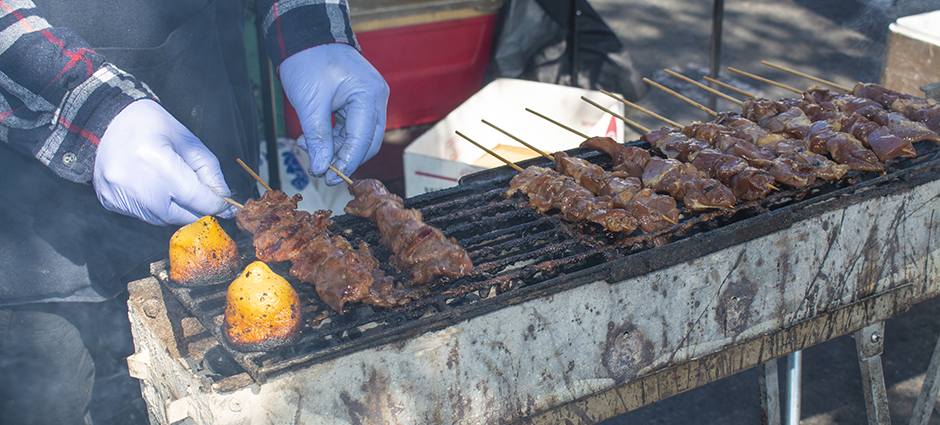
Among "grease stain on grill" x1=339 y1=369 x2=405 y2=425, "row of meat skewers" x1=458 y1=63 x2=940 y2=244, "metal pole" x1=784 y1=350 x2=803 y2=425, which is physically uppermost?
"row of meat skewers" x1=458 y1=63 x2=940 y2=244

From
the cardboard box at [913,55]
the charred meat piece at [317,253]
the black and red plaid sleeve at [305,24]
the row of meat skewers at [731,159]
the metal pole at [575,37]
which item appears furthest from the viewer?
the metal pole at [575,37]

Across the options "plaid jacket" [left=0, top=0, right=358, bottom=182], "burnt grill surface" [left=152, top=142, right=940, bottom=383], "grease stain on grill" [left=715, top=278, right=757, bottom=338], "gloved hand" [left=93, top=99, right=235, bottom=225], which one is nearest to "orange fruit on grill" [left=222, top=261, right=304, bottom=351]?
"burnt grill surface" [left=152, top=142, right=940, bottom=383]

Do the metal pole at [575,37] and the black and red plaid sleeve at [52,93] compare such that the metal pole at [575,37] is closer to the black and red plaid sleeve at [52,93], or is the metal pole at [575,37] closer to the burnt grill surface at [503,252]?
the burnt grill surface at [503,252]

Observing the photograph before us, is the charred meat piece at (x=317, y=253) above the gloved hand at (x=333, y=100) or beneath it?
beneath

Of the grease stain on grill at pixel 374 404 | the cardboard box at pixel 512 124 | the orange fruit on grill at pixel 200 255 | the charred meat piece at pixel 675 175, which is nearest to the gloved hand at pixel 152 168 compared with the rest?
the orange fruit on grill at pixel 200 255

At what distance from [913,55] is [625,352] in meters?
3.79

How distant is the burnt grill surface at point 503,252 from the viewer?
203 cm

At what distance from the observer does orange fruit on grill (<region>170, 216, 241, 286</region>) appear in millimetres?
2287

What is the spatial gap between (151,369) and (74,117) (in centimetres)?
100

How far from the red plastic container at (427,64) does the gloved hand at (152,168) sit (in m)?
2.91

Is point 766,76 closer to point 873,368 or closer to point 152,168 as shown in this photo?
point 873,368

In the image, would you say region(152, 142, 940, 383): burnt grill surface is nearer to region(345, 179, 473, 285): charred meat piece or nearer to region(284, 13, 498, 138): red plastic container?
region(345, 179, 473, 285): charred meat piece

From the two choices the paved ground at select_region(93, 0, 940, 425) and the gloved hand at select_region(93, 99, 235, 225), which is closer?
the gloved hand at select_region(93, 99, 235, 225)

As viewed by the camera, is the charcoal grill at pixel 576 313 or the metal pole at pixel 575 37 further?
the metal pole at pixel 575 37
